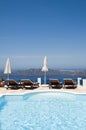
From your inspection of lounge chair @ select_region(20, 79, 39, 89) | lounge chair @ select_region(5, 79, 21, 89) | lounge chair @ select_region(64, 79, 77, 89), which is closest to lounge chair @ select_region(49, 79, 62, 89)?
lounge chair @ select_region(64, 79, 77, 89)

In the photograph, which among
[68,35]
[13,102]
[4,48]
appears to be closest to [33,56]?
[4,48]

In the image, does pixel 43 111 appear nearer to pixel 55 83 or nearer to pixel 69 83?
pixel 55 83

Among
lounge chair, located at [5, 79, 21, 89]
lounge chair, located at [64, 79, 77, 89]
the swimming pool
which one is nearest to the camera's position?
the swimming pool

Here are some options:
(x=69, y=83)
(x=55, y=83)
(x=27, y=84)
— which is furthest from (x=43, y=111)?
(x=69, y=83)

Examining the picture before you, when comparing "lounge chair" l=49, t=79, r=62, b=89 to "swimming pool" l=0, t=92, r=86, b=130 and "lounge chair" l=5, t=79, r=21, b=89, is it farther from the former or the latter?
"lounge chair" l=5, t=79, r=21, b=89

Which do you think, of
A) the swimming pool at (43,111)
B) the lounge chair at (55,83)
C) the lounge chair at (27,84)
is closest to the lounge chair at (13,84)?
the lounge chair at (27,84)

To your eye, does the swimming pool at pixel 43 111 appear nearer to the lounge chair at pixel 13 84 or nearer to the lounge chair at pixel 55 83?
the lounge chair at pixel 55 83

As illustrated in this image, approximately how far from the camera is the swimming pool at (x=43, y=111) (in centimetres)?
754

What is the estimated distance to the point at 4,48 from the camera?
3153 centimetres

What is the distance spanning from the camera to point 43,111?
951cm

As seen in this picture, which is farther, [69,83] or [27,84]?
[69,83]

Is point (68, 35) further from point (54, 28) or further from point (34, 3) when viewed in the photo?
point (34, 3)

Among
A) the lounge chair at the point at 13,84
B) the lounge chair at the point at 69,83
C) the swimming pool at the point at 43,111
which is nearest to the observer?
the swimming pool at the point at 43,111

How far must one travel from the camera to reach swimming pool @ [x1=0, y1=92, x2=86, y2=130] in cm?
754
